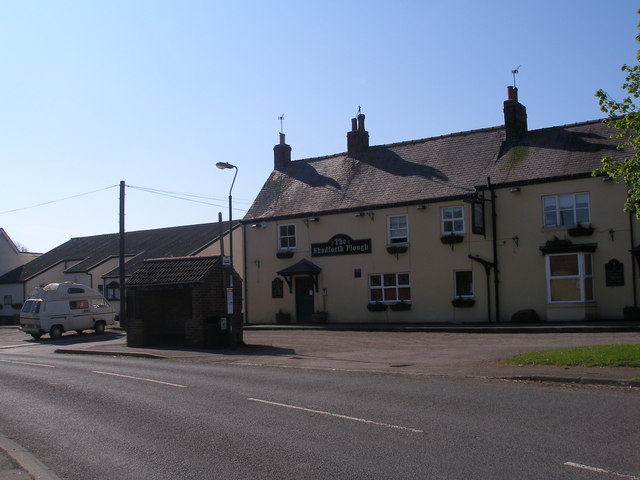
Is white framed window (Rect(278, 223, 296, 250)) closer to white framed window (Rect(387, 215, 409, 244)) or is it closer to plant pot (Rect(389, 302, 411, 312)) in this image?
white framed window (Rect(387, 215, 409, 244))

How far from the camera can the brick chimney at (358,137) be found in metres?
35.8

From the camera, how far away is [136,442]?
8.41 meters

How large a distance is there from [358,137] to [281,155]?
5366 millimetres

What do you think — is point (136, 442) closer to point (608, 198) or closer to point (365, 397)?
point (365, 397)

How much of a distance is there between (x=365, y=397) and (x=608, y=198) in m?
18.2

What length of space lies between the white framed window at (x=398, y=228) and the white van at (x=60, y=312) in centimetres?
1626

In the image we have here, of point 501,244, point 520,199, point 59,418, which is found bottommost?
point 59,418

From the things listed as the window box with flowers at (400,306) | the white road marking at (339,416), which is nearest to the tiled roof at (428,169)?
the window box with flowers at (400,306)

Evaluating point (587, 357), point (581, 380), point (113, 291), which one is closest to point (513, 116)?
point (587, 357)

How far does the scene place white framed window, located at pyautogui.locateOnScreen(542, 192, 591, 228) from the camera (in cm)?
2609

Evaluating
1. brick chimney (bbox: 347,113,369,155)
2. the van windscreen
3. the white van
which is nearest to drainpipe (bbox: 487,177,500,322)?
brick chimney (bbox: 347,113,369,155)

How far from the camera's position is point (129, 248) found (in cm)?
5553

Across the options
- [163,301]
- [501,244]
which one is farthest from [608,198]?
[163,301]

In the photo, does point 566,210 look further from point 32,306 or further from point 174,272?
point 32,306
